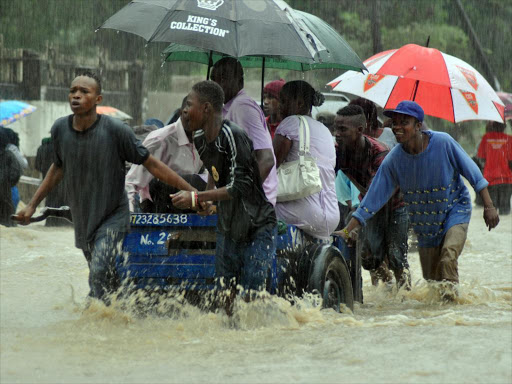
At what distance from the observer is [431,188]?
7238 mm

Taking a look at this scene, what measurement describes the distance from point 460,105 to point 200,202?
3.81m

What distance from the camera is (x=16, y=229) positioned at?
13.5 m

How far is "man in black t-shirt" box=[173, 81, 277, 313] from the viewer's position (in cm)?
559

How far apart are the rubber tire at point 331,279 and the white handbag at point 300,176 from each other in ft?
1.42

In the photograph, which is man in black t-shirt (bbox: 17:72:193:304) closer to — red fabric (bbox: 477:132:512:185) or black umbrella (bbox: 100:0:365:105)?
black umbrella (bbox: 100:0:365:105)

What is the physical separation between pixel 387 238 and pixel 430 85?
1683 mm

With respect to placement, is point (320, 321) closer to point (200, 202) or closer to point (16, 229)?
point (200, 202)

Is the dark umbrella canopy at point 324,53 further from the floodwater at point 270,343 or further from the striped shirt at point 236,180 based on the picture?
the floodwater at point 270,343

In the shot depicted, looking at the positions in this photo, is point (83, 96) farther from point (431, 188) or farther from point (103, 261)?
point (431, 188)

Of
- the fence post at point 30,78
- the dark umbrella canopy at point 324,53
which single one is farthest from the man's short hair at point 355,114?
the fence post at point 30,78

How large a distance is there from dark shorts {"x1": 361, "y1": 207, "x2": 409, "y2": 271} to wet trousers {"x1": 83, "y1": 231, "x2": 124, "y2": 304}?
2.87m

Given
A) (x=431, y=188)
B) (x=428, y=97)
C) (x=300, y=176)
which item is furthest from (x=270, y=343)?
(x=428, y=97)

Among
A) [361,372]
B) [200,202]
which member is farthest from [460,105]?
[361,372]

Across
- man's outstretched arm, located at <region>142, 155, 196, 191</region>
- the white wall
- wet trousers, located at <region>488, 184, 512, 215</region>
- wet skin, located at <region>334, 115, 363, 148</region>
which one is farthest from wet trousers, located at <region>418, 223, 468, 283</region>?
the white wall
